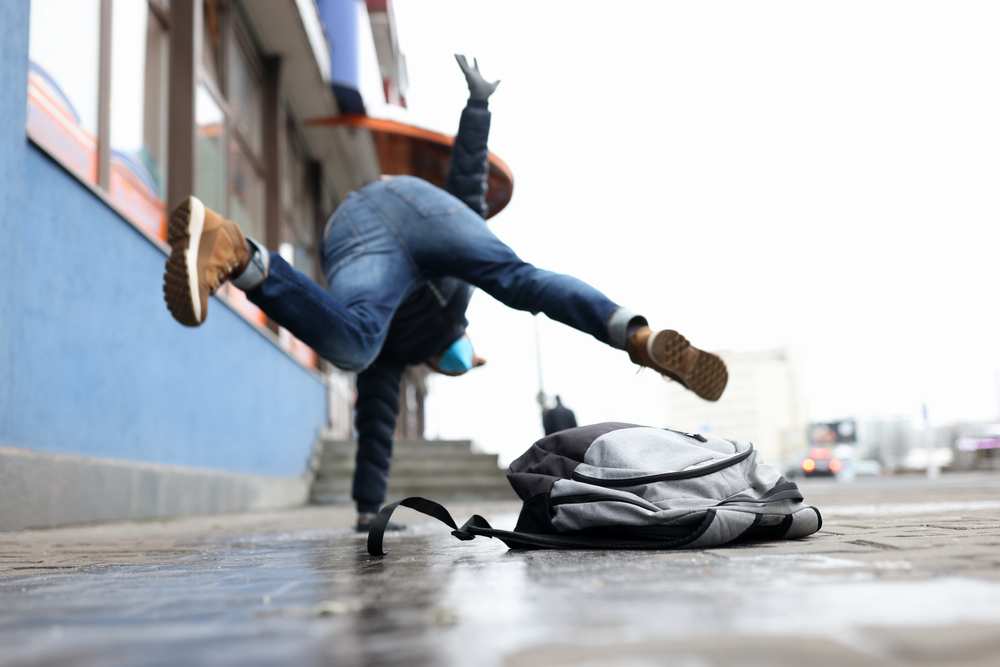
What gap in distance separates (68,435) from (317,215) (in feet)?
29.2

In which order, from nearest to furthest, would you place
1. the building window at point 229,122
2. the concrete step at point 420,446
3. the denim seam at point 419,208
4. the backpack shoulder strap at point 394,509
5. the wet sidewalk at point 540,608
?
the wet sidewalk at point 540,608
the backpack shoulder strap at point 394,509
the denim seam at point 419,208
the building window at point 229,122
the concrete step at point 420,446

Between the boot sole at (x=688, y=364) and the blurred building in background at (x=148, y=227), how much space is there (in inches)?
103

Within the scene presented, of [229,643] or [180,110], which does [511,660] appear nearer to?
[229,643]

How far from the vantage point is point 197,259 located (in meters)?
2.46

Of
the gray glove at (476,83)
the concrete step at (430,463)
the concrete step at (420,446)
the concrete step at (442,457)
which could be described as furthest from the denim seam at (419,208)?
the concrete step at (420,446)

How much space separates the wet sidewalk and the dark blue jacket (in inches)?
57.8

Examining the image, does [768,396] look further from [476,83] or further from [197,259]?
[197,259]

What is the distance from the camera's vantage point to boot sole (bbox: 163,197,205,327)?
7.97 ft

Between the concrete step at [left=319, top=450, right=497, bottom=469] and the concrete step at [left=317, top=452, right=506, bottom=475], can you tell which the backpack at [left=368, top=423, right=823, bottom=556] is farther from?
the concrete step at [left=319, top=450, right=497, bottom=469]

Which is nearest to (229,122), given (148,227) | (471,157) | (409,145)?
(409,145)

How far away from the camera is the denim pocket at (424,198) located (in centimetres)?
302

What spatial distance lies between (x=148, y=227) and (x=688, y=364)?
14.0ft

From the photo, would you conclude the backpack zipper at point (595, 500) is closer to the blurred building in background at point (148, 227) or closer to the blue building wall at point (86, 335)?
the blurred building in background at point (148, 227)

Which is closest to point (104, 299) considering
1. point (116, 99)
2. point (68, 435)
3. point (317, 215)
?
point (68, 435)
